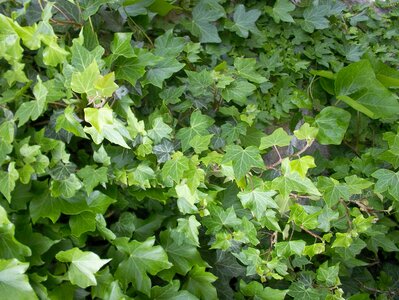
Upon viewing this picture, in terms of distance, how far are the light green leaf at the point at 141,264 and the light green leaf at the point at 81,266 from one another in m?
0.14

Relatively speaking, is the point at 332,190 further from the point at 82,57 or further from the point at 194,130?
the point at 82,57

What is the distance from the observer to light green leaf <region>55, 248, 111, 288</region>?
39.9 inches

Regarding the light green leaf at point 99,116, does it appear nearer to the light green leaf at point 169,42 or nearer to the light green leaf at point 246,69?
the light green leaf at point 169,42

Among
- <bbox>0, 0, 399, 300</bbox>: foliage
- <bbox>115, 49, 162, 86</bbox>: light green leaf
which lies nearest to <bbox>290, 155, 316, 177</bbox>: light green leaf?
<bbox>0, 0, 399, 300</bbox>: foliage

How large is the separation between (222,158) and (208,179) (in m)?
0.17

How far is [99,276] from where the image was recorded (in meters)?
1.10

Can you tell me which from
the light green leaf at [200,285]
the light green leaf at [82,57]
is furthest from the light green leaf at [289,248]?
the light green leaf at [82,57]

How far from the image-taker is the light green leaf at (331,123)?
139cm

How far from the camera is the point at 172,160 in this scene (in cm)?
120

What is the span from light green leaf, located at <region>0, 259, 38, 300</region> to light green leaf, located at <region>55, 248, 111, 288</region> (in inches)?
4.8

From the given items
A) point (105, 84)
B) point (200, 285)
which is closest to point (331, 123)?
point (200, 285)

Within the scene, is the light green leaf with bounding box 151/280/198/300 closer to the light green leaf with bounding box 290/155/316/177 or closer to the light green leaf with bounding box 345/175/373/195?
the light green leaf with bounding box 290/155/316/177

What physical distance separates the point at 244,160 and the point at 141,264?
41cm

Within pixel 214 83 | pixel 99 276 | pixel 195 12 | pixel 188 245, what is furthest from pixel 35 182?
pixel 195 12
